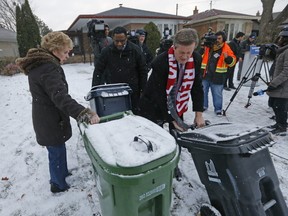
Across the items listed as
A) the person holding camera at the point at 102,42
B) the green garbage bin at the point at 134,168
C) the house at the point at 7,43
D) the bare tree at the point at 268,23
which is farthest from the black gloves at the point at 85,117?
the house at the point at 7,43

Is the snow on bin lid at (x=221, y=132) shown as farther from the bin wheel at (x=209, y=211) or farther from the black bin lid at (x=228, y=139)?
the bin wheel at (x=209, y=211)

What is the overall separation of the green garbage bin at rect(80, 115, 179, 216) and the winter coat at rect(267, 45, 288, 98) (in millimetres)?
2683

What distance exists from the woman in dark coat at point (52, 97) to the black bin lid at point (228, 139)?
0.76m

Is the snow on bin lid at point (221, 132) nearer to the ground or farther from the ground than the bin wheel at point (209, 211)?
farther from the ground

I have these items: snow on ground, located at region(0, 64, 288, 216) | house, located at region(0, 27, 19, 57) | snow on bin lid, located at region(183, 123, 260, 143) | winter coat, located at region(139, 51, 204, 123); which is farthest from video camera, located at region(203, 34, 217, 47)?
house, located at region(0, 27, 19, 57)

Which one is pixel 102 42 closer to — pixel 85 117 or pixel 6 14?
pixel 85 117

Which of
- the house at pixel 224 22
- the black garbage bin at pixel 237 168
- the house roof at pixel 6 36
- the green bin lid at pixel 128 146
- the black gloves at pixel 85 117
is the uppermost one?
the house at pixel 224 22

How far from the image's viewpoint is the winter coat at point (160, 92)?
2.14 metres

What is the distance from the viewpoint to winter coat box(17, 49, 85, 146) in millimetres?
1704

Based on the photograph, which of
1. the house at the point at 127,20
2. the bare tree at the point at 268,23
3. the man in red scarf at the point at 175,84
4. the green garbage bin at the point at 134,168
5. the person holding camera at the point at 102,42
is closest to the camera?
the green garbage bin at the point at 134,168

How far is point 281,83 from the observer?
128 inches

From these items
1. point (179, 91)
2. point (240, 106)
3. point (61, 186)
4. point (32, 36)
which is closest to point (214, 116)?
point (240, 106)

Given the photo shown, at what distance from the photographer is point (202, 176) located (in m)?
1.74

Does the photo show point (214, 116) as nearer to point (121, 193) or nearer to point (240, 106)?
point (240, 106)
